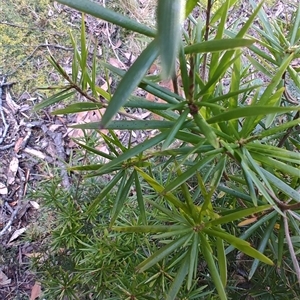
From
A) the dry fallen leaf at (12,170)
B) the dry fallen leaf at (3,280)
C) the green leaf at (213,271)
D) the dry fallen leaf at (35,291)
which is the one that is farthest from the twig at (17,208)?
the green leaf at (213,271)

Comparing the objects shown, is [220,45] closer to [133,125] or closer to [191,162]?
[133,125]

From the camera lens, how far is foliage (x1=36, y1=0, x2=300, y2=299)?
501mm

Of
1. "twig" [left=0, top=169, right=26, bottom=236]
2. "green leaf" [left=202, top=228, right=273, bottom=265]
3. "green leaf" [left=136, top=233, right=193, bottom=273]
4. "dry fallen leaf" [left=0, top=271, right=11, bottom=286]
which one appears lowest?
"dry fallen leaf" [left=0, top=271, right=11, bottom=286]

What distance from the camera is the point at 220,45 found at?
44cm

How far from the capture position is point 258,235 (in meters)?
0.82

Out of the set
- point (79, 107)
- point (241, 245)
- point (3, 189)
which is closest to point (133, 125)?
point (79, 107)

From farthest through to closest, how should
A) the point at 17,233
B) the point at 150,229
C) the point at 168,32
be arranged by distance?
the point at 17,233 < the point at 150,229 < the point at 168,32

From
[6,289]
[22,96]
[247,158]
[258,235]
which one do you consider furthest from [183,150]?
[22,96]

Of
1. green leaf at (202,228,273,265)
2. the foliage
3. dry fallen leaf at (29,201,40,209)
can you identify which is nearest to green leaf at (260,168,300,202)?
the foliage

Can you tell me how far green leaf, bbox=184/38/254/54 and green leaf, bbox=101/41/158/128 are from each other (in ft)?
0.33

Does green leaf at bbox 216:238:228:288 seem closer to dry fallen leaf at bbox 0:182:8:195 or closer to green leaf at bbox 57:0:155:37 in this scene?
green leaf at bbox 57:0:155:37

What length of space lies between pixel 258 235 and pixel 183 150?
0.29 metres

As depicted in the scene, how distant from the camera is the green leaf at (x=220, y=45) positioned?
16.0 inches

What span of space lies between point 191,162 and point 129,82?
1.46 ft
